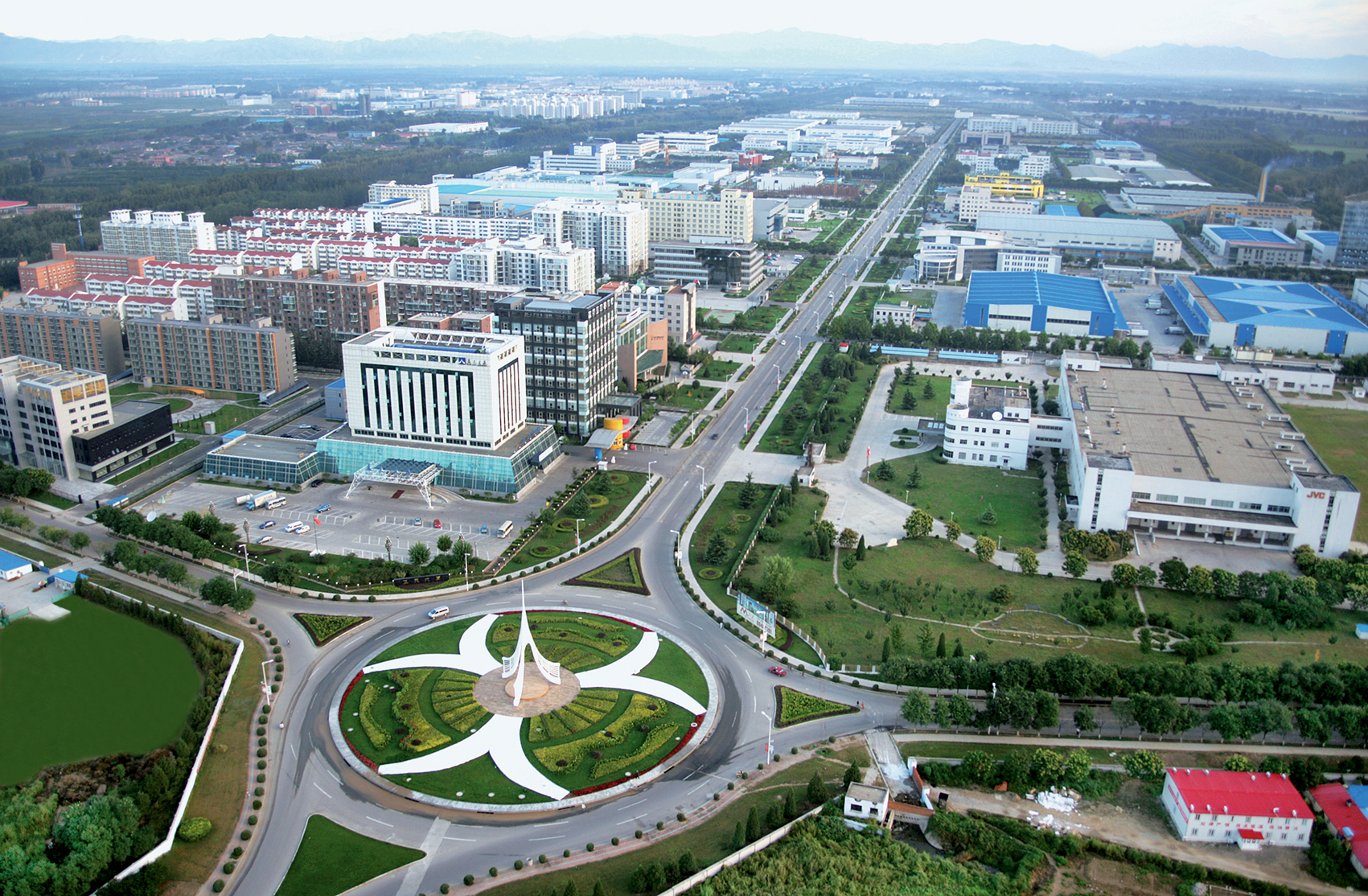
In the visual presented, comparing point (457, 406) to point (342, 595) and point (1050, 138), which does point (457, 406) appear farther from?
point (1050, 138)

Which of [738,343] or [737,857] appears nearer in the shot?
[737,857]

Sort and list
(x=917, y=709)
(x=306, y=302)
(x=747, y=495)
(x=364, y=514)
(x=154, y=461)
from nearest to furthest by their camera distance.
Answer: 1. (x=917, y=709)
2. (x=364, y=514)
3. (x=747, y=495)
4. (x=154, y=461)
5. (x=306, y=302)

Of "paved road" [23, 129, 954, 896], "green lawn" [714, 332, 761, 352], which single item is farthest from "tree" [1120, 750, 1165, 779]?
"green lawn" [714, 332, 761, 352]

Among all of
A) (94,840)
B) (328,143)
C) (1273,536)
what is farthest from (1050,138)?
(94,840)

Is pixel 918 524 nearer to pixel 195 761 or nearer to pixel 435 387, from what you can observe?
pixel 435 387

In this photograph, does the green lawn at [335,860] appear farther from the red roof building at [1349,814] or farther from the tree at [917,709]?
the red roof building at [1349,814]

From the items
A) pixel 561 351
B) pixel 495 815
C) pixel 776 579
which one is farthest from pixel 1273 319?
pixel 495 815

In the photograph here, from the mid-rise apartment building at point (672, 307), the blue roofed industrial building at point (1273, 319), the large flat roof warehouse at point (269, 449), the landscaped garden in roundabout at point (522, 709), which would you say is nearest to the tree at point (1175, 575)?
the landscaped garden in roundabout at point (522, 709)
